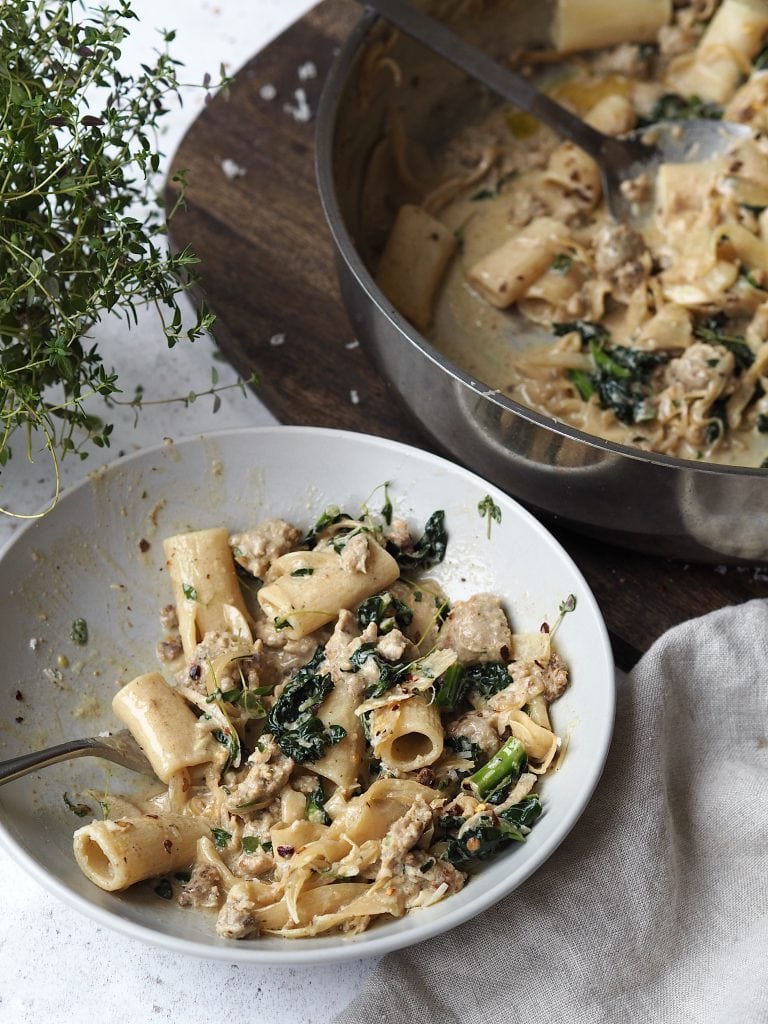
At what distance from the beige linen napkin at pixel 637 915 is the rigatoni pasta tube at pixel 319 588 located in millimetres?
651

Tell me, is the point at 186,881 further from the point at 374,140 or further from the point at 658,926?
the point at 374,140

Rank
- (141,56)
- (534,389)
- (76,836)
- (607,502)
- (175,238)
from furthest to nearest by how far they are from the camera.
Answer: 1. (141,56)
2. (175,238)
3. (534,389)
4. (607,502)
5. (76,836)

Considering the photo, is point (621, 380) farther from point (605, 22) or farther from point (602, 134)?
point (605, 22)

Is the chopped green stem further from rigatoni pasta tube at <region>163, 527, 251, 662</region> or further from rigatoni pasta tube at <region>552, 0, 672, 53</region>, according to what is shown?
rigatoni pasta tube at <region>552, 0, 672, 53</region>

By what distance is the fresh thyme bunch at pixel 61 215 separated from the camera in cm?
262

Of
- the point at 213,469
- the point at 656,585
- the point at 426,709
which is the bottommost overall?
the point at 656,585

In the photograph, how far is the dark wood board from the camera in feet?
10.7

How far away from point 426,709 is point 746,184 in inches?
83.4

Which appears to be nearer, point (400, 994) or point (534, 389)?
point (400, 994)

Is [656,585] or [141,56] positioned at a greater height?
[141,56]

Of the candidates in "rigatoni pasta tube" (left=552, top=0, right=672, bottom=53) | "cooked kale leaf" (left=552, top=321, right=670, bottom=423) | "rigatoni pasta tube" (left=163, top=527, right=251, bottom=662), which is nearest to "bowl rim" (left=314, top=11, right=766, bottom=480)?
"cooked kale leaf" (left=552, top=321, right=670, bottom=423)

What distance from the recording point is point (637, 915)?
2.66m

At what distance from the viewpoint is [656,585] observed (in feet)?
10.7

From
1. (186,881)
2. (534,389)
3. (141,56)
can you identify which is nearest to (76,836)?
(186,881)
